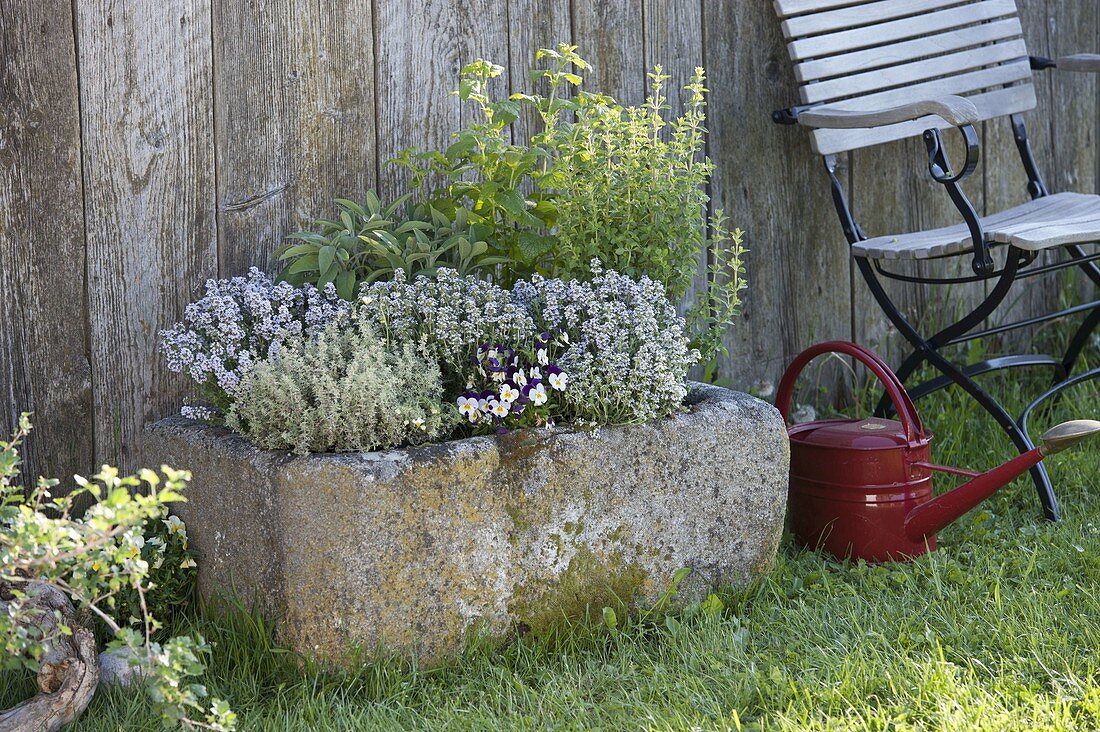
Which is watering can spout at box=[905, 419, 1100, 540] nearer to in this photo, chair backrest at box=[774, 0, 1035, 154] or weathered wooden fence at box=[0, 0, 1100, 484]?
chair backrest at box=[774, 0, 1035, 154]

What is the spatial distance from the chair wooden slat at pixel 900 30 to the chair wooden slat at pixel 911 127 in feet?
0.66

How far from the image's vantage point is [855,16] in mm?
2895

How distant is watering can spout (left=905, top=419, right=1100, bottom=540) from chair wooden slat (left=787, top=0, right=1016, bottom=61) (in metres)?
1.19

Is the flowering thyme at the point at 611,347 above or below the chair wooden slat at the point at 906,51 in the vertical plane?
below

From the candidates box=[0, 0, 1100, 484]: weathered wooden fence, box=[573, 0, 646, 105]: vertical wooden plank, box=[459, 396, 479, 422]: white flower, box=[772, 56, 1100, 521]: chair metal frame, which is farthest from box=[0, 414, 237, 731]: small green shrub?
box=[772, 56, 1100, 521]: chair metal frame

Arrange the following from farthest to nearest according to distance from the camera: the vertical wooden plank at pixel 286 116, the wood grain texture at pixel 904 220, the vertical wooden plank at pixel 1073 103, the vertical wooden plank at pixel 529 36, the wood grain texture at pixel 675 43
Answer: the vertical wooden plank at pixel 1073 103 → the wood grain texture at pixel 904 220 → the wood grain texture at pixel 675 43 → the vertical wooden plank at pixel 529 36 → the vertical wooden plank at pixel 286 116

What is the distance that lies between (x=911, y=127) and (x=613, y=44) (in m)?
0.86

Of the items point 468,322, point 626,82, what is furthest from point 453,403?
point 626,82

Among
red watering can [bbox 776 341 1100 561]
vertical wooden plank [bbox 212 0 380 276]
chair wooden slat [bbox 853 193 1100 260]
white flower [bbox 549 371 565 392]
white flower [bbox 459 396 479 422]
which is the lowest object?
red watering can [bbox 776 341 1100 561]

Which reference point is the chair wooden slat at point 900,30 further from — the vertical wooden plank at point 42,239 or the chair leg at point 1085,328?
the vertical wooden plank at point 42,239

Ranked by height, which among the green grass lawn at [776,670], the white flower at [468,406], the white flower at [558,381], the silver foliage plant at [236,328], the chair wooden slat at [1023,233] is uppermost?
the chair wooden slat at [1023,233]

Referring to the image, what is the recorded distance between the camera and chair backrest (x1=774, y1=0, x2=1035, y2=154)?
284 cm

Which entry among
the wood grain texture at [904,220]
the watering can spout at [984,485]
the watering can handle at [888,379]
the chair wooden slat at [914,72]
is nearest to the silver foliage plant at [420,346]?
the watering can handle at [888,379]

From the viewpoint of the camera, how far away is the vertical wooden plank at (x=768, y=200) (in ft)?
9.54
